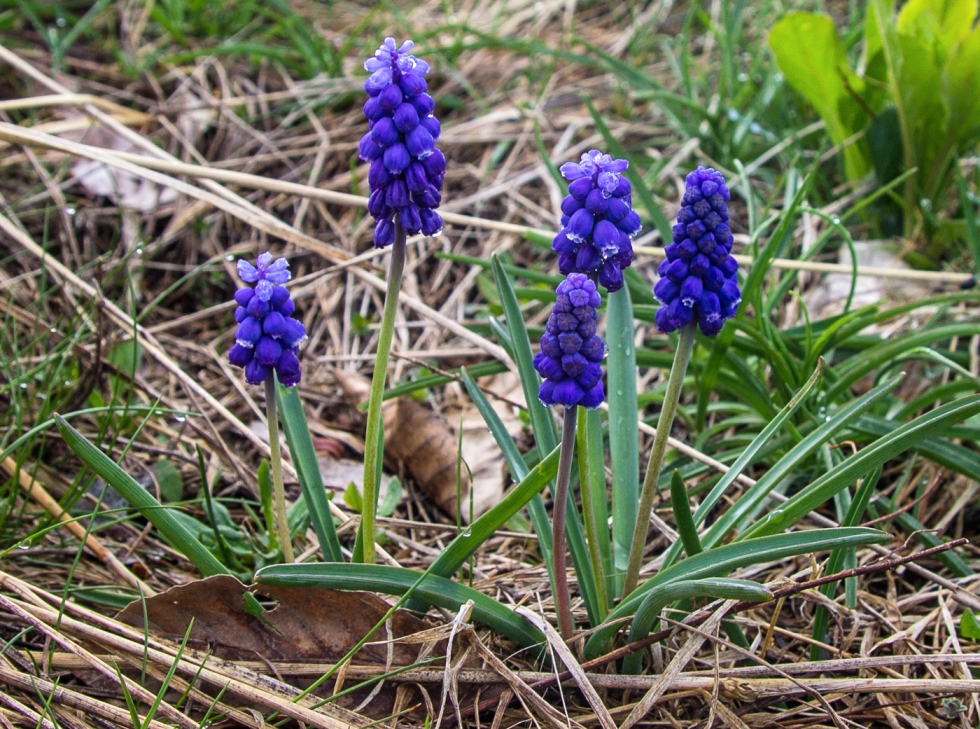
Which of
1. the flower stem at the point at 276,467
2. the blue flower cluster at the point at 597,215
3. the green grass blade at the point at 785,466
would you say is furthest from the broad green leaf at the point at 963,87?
the flower stem at the point at 276,467

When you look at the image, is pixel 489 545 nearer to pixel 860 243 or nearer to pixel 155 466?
pixel 155 466

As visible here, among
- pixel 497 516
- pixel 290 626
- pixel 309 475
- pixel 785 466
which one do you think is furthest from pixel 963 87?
pixel 290 626

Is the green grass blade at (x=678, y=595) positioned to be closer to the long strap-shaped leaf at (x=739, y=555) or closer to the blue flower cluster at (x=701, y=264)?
the long strap-shaped leaf at (x=739, y=555)

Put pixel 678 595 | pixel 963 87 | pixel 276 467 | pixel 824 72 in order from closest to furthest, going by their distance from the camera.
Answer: pixel 678 595
pixel 276 467
pixel 963 87
pixel 824 72

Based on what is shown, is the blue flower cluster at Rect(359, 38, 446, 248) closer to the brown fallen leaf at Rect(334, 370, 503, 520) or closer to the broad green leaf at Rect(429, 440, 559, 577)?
the broad green leaf at Rect(429, 440, 559, 577)

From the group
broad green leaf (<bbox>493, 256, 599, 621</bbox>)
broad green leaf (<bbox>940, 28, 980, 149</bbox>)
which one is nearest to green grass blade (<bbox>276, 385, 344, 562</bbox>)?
broad green leaf (<bbox>493, 256, 599, 621</bbox>)

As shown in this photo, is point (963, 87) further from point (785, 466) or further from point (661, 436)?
point (661, 436)
